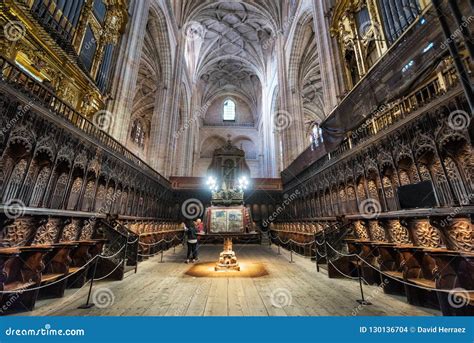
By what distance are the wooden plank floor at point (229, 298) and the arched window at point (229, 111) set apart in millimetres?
31026

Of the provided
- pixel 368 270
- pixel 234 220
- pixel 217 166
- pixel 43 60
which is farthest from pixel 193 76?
pixel 368 270

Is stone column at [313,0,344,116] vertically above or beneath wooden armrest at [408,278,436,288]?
above

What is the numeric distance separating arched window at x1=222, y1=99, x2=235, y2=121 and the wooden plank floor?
102 ft

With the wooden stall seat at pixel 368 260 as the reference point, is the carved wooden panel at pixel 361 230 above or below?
above

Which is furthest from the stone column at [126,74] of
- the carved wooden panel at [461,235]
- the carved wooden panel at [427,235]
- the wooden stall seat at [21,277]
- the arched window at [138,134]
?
the arched window at [138,134]

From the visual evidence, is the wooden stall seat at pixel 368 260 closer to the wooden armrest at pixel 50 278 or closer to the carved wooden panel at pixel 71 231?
the wooden armrest at pixel 50 278

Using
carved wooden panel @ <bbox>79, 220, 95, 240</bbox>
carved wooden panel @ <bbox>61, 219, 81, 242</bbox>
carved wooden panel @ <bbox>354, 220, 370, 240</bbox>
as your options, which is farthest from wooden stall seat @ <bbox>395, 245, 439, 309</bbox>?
carved wooden panel @ <bbox>79, 220, 95, 240</bbox>

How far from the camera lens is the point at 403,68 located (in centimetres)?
523

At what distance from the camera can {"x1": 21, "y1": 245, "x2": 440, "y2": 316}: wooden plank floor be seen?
8.77ft

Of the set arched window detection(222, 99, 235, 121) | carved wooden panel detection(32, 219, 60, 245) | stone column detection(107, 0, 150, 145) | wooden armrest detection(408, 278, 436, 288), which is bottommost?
wooden armrest detection(408, 278, 436, 288)

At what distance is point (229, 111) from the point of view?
33.8 meters

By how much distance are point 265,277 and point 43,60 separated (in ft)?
29.6

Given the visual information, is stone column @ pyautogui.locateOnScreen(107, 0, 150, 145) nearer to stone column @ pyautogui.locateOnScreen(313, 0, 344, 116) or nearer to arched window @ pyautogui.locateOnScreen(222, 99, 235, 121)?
stone column @ pyautogui.locateOnScreen(313, 0, 344, 116)

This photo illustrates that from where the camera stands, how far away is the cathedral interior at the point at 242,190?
2.81 m
